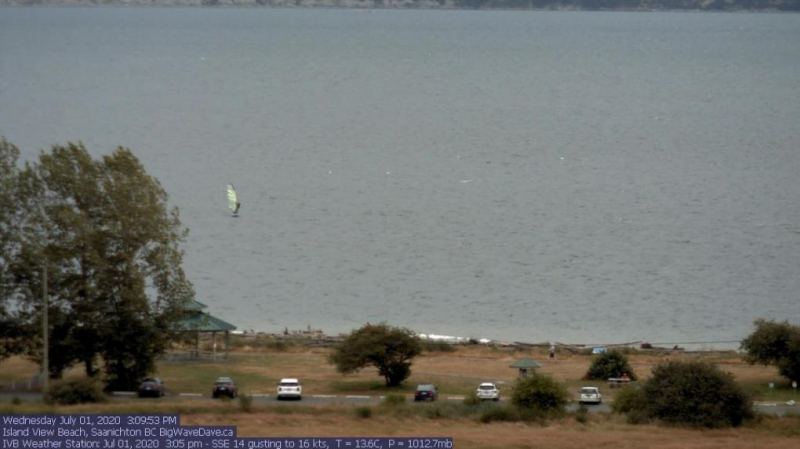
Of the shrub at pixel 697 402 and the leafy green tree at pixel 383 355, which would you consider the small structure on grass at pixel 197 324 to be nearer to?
the leafy green tree at pixel 383 355

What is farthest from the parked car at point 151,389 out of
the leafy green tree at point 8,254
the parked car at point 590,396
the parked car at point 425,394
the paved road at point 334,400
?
the parked car at point 590,396

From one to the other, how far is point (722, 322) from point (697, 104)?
338 ft

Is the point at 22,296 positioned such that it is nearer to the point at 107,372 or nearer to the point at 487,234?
the point at 107,372

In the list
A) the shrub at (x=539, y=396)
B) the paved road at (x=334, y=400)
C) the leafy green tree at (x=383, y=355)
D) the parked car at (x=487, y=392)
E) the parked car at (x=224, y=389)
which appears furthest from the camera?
the leafy green tree at (x=383, y=355)

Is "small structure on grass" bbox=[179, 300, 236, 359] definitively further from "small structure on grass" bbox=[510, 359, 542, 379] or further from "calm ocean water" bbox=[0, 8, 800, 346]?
"calm ocean water" bbox=[0, 8, 800, 346]

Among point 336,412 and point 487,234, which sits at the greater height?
point 487,234

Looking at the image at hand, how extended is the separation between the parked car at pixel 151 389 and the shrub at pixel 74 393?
1.89 metres

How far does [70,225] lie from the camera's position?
39.6 metres

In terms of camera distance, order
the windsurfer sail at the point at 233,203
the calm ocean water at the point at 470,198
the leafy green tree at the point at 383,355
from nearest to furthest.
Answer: the leafy green tree at the point at 383,355 < the calm ocean water at the point at 470,198 < the windsurfer sail at the point at 233,203

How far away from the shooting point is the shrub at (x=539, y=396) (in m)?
34.1

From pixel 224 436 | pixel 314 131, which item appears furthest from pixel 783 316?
pixel 314 131

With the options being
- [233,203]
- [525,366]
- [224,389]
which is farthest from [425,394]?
[233,203]

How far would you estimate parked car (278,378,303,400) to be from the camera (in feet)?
119

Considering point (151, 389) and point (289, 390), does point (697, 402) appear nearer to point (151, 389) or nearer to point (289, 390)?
point (289, 390)
